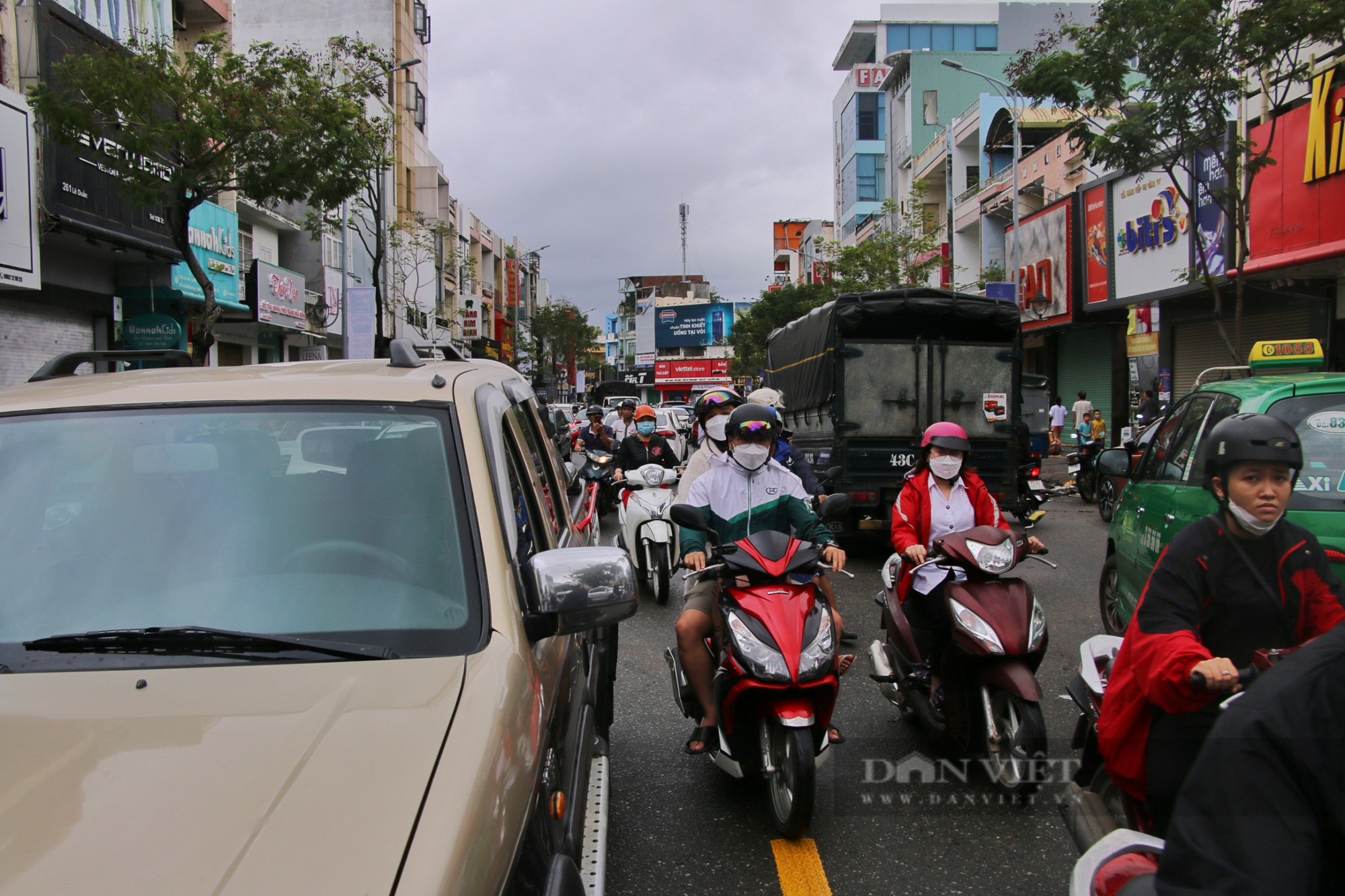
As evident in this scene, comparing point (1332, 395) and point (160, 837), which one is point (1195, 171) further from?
point (160, 837)

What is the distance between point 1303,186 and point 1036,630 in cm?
1446

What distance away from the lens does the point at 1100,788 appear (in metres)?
3.07

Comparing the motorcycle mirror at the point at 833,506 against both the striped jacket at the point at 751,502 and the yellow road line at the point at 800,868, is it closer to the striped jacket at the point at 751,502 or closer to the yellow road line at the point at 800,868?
the striped jacket at the point at 751,502

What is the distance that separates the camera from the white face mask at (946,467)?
489 centimetres

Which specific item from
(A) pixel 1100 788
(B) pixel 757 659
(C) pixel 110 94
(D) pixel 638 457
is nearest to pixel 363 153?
(C) pixel 110 94

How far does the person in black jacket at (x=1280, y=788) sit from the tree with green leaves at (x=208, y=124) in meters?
14.4

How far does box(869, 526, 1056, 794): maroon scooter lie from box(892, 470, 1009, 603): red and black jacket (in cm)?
22

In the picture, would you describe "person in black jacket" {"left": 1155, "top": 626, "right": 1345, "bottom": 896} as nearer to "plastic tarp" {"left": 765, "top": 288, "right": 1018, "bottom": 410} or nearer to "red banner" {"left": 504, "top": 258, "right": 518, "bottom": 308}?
"plastic tarp" {"left": 765, "top": 288, "right": 1018, "bottom": 410}

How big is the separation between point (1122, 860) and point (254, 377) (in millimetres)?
2382

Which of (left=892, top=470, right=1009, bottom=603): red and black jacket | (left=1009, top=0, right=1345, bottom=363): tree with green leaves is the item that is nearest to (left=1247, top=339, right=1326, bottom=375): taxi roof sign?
(left=892, top=470, right=1009, bottom=603): red and black jacket

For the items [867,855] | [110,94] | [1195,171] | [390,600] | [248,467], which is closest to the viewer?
[390,600]

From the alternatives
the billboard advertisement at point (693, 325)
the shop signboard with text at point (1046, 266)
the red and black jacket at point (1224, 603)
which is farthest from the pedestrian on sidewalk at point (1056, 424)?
the billboard advertisement at point (693, 325)

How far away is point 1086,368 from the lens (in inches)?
1126

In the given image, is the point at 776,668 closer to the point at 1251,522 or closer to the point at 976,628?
the point at 976,628
